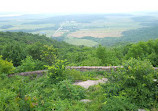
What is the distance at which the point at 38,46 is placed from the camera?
12812mm

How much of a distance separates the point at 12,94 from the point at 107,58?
36.1 ft

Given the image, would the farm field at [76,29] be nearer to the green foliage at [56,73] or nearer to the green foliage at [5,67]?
the green foliage at [5,67]

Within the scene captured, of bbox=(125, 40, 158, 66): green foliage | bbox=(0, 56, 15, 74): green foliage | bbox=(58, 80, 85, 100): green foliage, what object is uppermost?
bbox=(0, 56, 15, 74): green foliage

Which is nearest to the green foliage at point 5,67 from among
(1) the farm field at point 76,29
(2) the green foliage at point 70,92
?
(2) the green foliage at point 70,92

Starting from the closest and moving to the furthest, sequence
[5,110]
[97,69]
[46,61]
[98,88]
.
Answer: [5,110] < [98,88] < [97,69] < [46,61]

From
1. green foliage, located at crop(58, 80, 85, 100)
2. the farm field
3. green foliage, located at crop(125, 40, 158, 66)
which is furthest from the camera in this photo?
the farm field

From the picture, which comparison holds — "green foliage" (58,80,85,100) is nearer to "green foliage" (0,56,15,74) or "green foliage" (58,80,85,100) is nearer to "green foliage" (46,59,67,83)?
"green foliage" (46,59,67,83)

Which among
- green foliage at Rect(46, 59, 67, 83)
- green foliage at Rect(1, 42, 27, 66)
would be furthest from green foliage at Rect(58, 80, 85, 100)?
green foliage at Rect(1, 42, 27, 66)

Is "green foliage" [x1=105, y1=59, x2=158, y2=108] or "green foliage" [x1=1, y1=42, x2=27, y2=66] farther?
"green foliage" [x1=1, y1=42, x2=27, y2=66]

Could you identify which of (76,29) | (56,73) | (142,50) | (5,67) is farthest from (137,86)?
(76,29)

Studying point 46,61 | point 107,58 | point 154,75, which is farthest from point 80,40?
point 154,75

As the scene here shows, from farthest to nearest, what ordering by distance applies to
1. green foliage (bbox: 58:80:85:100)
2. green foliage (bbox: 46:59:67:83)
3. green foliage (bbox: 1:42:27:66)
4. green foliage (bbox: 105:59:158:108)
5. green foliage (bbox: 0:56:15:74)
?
1. green foliage (bbox: 1:42:27:66)
2. green foliage (bbox: 0:56:15:74)
3. green foliage (bbox: 46:59:67:83)
4. green foliage (bbox: 58:80:85:100)
5. green foliage (bbox: 105:59:158:108)

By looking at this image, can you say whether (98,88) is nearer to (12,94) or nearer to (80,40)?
(12,94)

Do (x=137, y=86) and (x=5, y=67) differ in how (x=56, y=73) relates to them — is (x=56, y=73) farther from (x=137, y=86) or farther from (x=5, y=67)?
(x=137, y=86)
